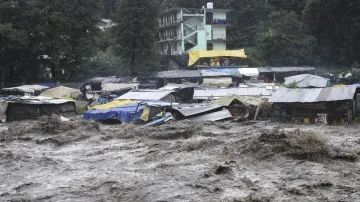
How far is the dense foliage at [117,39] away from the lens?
43594mm

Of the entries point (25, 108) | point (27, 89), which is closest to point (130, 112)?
point (25, 108)

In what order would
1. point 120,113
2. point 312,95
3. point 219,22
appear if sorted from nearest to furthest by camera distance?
point 312,95 < point 120,113 < point 219,22

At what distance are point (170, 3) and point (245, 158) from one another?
2100 inches

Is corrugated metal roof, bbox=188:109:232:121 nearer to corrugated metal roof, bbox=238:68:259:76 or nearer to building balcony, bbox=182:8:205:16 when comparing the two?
corrugated metal roof, bbox=238:68:259:76

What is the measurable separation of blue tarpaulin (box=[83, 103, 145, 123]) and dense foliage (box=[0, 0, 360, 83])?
47.6 ft

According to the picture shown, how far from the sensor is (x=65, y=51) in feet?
145

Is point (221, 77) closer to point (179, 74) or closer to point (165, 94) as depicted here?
point (179, 74)

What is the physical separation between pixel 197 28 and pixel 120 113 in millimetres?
35081

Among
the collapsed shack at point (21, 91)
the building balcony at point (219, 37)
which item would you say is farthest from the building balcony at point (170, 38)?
the collapsed shack at point (21, 91)

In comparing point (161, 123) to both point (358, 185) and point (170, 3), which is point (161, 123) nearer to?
point (358, 185)

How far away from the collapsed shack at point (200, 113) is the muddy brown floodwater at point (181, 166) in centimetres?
458

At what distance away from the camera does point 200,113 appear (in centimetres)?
3009

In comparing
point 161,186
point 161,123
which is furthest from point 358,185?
point 161,123

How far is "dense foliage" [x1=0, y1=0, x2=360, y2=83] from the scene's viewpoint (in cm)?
4359
